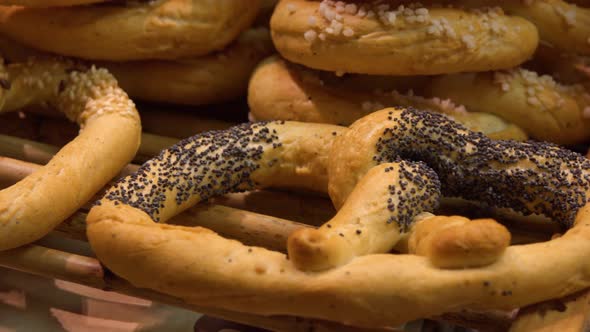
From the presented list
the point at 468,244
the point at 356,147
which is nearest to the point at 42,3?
the point at 356,147

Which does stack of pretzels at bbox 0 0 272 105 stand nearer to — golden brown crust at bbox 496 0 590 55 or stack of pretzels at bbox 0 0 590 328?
stack of pretzels at bbox 0 0 590 328

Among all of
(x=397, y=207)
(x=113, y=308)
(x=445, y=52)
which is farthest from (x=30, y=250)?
(x=445, y=52)

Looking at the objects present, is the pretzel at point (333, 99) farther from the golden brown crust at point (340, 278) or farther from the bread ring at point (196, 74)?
the golden brown crust at point (340, 278)

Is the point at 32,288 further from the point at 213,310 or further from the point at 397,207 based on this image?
the point at 397,207

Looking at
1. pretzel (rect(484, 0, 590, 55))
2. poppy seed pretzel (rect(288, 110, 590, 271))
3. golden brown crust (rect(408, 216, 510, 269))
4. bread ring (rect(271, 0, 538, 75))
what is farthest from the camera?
pretzel (rect(484, 0, 590, 55))

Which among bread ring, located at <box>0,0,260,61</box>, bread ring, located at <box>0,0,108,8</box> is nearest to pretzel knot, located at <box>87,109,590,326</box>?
bread ring, located at <box>0,0,260,61</box>

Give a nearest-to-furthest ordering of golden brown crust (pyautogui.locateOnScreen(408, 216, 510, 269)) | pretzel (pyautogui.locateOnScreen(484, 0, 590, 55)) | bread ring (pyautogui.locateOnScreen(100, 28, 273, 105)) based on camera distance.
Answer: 1. golden brown crust (pyautogui.locateOnScreen(408, 216, 510, 269))
2. pretzel (pyautogui.locateOnScreen(484, 0, 590, 55))
3. bread ring (pyautogui.locateOnScreen(100, 28, 273, 105))
